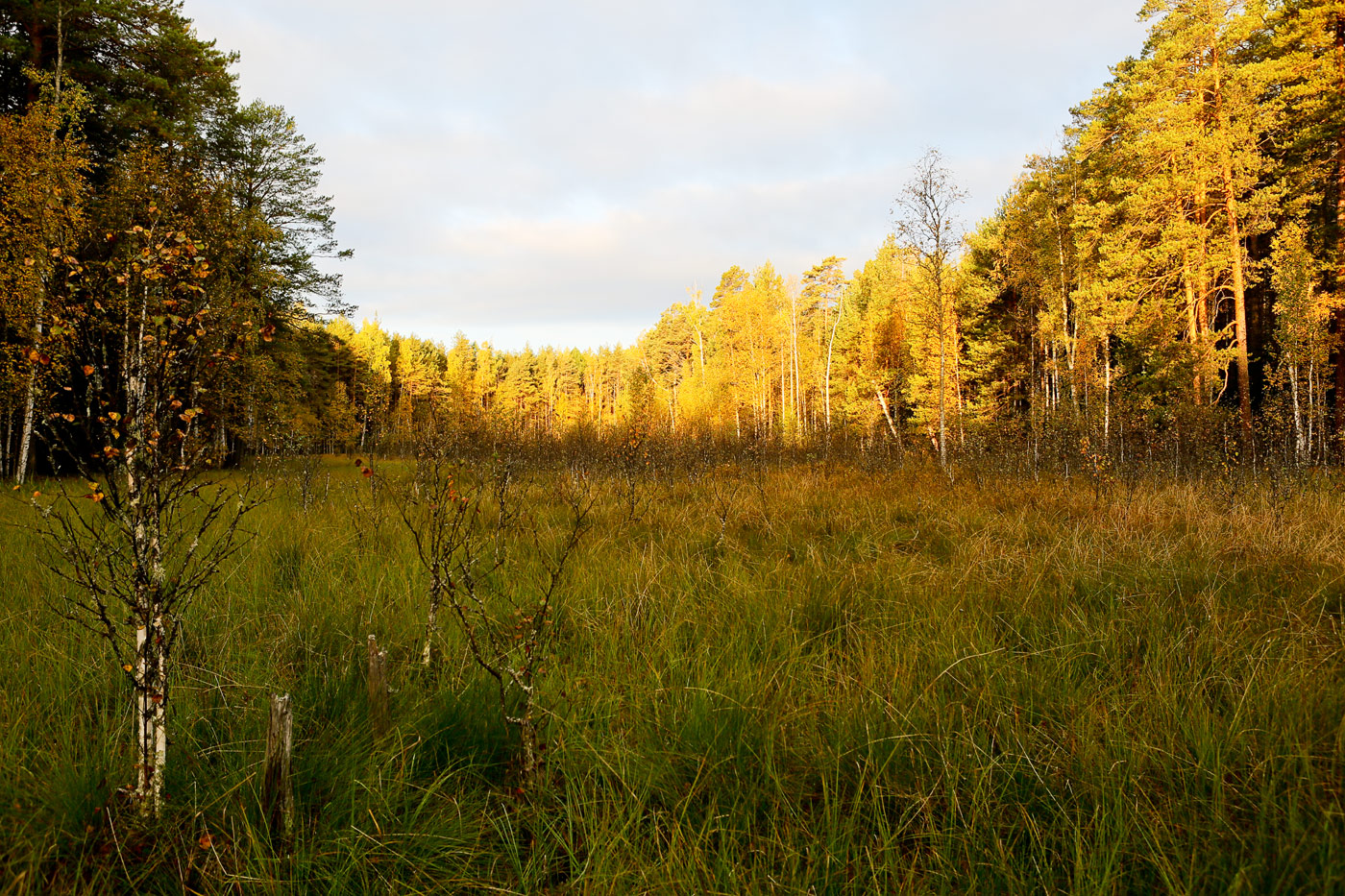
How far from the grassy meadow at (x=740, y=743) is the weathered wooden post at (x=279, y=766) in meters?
0.07

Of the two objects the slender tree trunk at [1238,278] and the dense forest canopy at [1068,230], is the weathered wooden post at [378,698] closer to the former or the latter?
the dense forest canopy at [1068,230]

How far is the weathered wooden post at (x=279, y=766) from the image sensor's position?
1481mm

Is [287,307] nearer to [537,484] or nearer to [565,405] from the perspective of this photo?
[537,484]

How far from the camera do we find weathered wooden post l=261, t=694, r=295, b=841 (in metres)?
1.48

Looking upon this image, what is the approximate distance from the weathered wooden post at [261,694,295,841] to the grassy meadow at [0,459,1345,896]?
7 centimetres

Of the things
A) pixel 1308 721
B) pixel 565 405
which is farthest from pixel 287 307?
pixel 565 405

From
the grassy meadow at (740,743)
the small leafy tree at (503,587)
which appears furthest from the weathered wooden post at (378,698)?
the small leafy tree at (503,587)

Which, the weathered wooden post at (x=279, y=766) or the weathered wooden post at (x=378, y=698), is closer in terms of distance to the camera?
the weathered wooden post at (x=279, y=766)

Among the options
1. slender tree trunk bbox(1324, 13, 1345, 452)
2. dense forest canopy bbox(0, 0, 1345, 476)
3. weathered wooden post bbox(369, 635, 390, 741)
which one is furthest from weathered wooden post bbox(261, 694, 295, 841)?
slender tree trunk bbox(1324, 13, 1345, 452)

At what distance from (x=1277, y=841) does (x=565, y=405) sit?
62.8m

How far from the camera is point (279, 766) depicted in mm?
1507

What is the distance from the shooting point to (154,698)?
1.50 m

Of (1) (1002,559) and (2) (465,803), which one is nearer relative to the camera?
(2) (465,803)

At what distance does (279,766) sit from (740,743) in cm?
138
